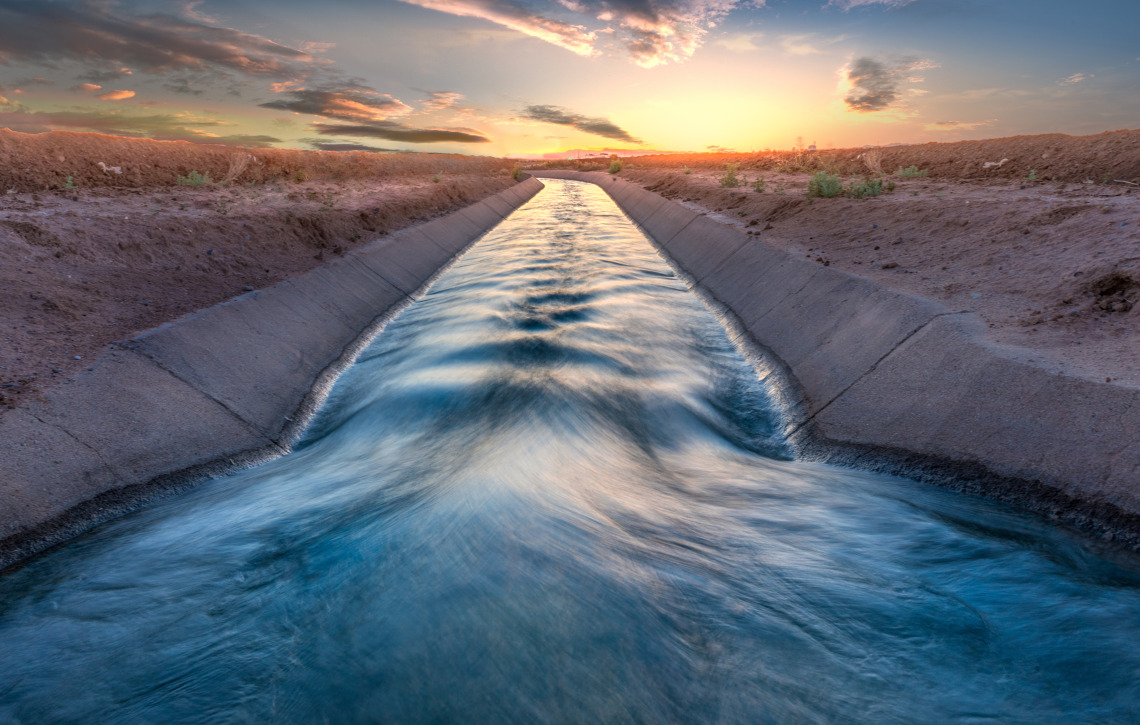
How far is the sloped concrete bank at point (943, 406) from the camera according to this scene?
3.98 m

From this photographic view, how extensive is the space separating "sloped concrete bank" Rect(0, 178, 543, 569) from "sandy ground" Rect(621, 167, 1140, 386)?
7.74m

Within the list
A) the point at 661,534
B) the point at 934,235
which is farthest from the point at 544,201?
the point at 661,534

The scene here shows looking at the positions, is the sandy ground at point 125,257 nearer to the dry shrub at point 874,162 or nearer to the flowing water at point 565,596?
the flowing water at point 565,596

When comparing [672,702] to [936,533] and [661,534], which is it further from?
[936,533]

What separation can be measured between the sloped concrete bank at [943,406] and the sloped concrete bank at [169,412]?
608cm

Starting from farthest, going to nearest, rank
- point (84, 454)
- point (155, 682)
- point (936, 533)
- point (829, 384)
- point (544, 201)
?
point (544, 201) → point (829, 384) → point (84, 454) → point (936, 533) → point (155, 682)

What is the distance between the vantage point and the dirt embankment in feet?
19.9

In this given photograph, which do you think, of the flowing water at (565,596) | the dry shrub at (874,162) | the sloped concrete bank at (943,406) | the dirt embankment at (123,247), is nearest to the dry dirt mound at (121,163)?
the dirt embankment at (123,247)

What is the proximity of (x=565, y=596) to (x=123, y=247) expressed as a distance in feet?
30.4

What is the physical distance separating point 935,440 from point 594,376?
388 cm

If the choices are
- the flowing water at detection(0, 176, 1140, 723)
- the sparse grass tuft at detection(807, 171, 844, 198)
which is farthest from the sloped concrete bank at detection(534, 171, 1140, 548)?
the sparse grass tuft at detection(807, 171, 844, 198)

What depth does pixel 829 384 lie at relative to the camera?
6242 millimetres

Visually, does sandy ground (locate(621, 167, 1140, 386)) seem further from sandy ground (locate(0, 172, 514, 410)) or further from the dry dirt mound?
the dry dirt mound

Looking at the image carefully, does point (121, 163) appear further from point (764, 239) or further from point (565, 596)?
point (565, 596)
